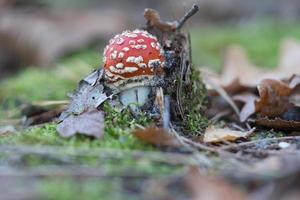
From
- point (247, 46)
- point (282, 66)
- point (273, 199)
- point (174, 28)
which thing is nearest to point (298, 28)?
point (247, 46)

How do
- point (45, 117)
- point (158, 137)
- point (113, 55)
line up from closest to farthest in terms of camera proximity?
point (158, 137)
point (113, 55)
point (45, 117)

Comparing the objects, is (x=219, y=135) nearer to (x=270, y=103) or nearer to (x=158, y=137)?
(x=158, y=137)

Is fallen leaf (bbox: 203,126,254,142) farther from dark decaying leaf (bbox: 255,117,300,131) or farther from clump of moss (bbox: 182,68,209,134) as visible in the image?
dark decaying leaf (bbox: 255,117,300,131)

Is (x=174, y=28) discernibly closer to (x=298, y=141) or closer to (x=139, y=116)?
(x=139, y=116)

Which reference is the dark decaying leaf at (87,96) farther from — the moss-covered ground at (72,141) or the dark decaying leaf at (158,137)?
the dark decaying leaf at (158,137)

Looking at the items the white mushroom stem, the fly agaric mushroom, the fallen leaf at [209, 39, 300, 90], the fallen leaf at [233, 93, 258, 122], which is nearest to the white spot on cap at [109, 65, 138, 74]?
the fly agaric mushroom

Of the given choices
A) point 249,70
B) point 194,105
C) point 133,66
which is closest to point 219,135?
point 194,105
